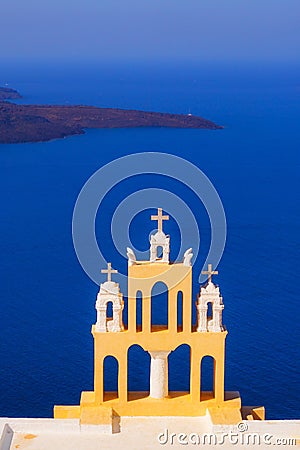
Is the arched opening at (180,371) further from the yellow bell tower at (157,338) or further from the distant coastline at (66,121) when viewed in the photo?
the distant coastline at (66,121)

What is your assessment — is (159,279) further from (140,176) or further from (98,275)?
(140,176)

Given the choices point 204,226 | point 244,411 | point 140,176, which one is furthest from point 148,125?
point 244,411

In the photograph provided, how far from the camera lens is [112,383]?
2445cm

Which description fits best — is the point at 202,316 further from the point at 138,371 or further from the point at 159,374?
the point at 138,371

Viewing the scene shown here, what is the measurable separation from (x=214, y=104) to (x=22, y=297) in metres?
78.2

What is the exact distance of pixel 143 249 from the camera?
36625 mm

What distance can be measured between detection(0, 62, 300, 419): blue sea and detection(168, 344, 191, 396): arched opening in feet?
0.17

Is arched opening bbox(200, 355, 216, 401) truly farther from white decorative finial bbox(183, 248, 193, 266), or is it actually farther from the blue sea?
white decorative finial bbox(183, 248, 193, 266)

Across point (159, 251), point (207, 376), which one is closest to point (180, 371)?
point (207, 376)

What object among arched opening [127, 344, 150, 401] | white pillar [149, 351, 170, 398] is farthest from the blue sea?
white pillar [149, 351, 170, 398]

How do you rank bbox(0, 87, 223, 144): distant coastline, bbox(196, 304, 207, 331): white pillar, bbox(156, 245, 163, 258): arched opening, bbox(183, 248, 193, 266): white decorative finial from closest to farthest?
bbox(183, 248, 193, 266): white decorative finial
bbox(196, 304, 207, 331): white pillar
bbox(156, 245, 163, 258): arched opening
bbox(0, 87, 223, 144): distant coastline

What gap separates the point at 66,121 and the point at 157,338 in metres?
73.1

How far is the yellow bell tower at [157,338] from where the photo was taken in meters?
13.2

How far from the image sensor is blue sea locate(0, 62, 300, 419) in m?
25.1
